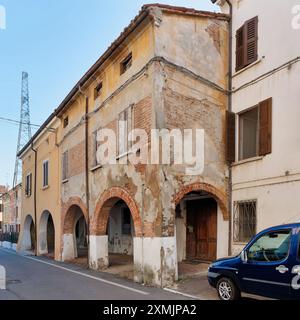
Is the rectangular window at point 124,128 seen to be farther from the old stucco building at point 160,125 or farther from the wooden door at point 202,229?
the wooden door at point 202,229

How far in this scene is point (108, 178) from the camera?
48.5ft

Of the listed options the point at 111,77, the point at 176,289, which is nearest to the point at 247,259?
the point at 176,289

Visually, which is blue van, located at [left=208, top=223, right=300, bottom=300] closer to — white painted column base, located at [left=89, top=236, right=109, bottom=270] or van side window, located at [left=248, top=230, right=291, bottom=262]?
van side window, located at [left=248, top=230, right=291, bottom=262]


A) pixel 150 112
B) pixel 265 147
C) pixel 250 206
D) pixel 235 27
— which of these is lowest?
pixel 250 206

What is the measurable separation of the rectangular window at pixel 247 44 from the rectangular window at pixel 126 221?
10.3 meters

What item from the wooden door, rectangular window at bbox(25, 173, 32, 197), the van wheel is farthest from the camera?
rectangular window at bbox(25, 173, 32, 197)

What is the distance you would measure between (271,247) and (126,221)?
545 inches

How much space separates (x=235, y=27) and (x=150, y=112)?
444cm

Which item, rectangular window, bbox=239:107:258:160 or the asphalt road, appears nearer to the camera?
the asphalt road

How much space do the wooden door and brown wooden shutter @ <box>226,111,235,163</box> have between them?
76.1 inches

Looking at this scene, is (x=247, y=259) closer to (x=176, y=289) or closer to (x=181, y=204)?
(x=176, y=289)

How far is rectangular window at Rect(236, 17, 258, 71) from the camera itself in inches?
493

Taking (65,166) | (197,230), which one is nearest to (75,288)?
(197,230)

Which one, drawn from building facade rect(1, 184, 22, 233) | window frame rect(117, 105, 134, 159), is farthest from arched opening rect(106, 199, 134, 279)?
building facade rect(1, 184, 22, 233)
